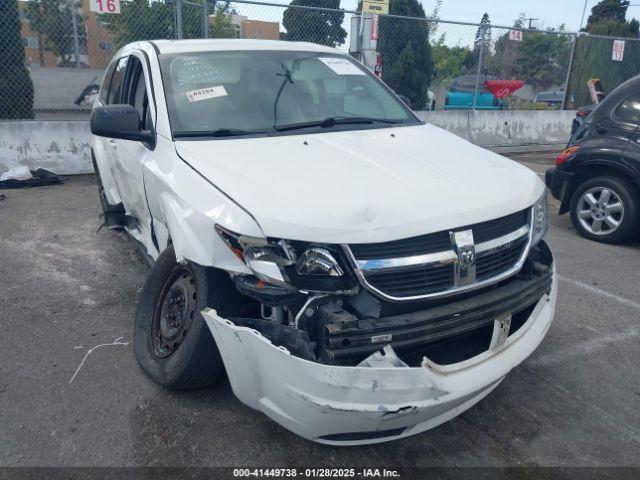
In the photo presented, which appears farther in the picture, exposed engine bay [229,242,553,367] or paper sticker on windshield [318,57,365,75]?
paper sticker on windshield [318,57,365,75]

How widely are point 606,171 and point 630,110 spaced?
633 millimetres

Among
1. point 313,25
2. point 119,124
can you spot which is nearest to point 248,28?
point 313,25

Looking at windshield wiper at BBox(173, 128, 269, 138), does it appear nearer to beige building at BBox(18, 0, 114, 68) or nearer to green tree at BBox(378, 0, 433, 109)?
beige building at BBox(18, 0, 114, 68)

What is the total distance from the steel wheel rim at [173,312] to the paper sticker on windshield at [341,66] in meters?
1.98

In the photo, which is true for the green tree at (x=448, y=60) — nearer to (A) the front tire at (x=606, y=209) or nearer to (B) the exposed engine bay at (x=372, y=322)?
(A) the front tire at (x=606, y=209)

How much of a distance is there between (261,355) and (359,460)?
2.51 feet

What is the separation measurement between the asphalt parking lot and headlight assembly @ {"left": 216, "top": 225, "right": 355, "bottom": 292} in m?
0.87

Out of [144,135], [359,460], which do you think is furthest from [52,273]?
[359,460]

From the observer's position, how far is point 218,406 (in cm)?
292

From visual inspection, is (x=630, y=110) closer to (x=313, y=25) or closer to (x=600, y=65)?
(x=313, y=25)

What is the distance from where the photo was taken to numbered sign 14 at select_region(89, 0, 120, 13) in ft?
26.8

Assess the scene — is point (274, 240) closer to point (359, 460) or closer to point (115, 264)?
point (359, 460)

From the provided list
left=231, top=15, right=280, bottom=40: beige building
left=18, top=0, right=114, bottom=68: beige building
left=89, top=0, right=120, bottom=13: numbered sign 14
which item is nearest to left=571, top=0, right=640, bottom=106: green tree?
left=231, top=15, right=280, bottom=40: beige building

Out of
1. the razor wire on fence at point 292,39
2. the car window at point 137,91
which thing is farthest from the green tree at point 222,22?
the car window at point 137,91
